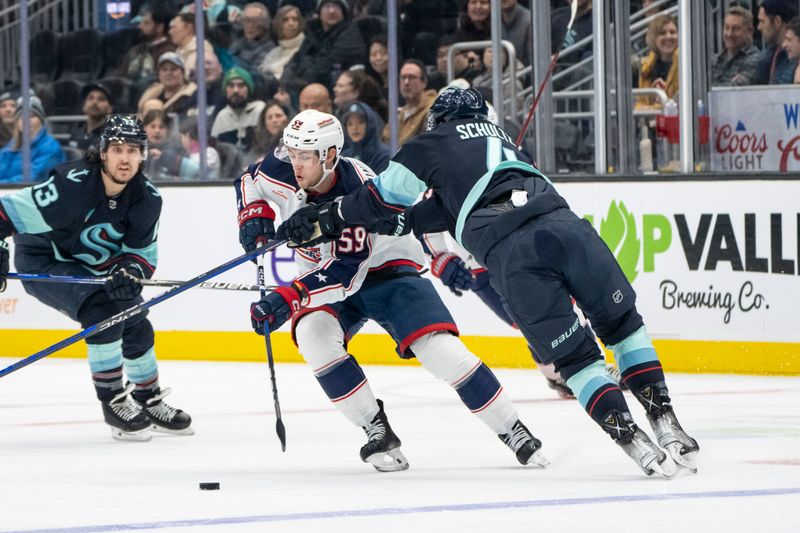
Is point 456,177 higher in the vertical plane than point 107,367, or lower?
higher

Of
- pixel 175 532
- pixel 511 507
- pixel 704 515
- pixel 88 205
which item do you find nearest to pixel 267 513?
pixel 175 532

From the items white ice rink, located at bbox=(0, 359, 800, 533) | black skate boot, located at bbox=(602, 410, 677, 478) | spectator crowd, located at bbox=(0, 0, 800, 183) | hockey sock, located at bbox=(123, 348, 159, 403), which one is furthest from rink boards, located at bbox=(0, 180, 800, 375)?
black skate boot, located at bbox=(602, 410, 677, 478)

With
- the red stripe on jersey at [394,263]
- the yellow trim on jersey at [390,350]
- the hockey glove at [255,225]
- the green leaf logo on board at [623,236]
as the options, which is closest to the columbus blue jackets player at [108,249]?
the hockey glove at [255,225]

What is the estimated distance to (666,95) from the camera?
7004 millimetres

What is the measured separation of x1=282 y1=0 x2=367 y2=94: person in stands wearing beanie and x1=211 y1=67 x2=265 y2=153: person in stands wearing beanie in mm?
210

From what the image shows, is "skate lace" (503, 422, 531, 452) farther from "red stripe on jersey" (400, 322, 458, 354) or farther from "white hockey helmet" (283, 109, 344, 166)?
"white hockey helmet" (283, 109, 344, 166)

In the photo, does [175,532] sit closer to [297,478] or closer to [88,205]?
[297,478]

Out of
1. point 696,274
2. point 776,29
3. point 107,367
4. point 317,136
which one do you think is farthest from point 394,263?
point 776,29

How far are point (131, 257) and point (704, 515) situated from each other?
2.46m

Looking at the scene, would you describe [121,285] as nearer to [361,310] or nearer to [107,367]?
[107,367]

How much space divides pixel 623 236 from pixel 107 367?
2665mm

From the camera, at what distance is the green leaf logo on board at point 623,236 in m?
6.87

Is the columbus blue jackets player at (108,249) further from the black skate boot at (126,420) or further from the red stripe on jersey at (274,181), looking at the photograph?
the red stripe on jersey at (274,181)

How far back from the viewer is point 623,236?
6.90 meters
